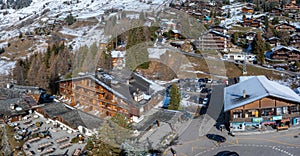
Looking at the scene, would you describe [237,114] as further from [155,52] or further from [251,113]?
[155,52]

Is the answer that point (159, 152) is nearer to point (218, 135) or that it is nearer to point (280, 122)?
point (218, 135)

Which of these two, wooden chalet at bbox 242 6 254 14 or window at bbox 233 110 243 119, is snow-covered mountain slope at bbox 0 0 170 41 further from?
window at bbox 233 110 243 119

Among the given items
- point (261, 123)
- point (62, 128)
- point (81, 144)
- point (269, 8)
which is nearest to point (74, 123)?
point (62, 128)

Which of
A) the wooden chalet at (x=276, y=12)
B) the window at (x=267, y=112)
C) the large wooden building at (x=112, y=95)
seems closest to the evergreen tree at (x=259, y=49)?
the large wooden building at (x=112, y=95)

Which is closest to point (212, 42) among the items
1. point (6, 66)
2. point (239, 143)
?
point (239, 143)

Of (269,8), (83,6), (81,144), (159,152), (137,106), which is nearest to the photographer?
(159,152)
